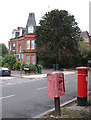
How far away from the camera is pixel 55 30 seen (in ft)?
102

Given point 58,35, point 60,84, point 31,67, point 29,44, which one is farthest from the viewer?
point 29,44

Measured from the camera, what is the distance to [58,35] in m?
30.6

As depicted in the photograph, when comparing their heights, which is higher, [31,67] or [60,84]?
[31,67]

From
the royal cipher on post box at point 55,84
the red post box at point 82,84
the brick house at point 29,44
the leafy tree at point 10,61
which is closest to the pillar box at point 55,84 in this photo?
the royal cipher on post box at point 55,84

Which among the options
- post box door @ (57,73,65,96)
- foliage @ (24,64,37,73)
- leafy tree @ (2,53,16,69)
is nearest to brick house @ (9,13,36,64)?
leafy tree @ (2,53,16,69)

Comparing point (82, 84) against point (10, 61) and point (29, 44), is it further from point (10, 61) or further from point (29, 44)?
point (29, 44)

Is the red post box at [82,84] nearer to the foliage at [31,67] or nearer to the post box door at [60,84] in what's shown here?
the post box door at [60,84]

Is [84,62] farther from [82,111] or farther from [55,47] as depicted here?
[82,111]

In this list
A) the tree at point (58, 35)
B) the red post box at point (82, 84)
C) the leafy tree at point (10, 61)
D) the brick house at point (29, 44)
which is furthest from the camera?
the brick house at point (29, 44)

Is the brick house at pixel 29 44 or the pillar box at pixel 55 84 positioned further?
the brick house at pixel 29 44

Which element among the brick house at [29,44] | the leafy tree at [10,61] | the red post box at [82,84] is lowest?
the red post box at [82,84]

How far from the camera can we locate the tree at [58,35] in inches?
1190

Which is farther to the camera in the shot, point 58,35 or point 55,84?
point 58,35

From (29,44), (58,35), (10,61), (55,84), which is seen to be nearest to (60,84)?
(55,84)
